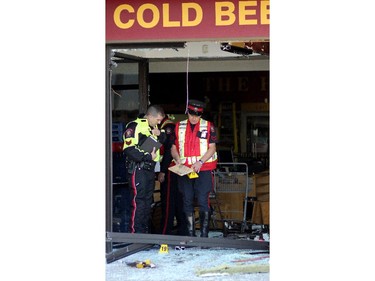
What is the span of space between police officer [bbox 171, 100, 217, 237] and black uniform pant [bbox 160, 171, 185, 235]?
477 mm

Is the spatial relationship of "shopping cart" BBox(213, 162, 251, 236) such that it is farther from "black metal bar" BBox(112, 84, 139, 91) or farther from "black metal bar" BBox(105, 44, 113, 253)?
"black metal bar" BBox(105, 44, 113, 253)

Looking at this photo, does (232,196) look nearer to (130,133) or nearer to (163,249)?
(163,249)

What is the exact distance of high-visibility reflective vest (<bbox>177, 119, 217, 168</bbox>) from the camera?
11.1 m

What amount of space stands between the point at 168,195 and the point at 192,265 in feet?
6.38

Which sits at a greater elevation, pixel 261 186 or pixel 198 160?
pixel 198 160

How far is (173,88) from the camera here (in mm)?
16859

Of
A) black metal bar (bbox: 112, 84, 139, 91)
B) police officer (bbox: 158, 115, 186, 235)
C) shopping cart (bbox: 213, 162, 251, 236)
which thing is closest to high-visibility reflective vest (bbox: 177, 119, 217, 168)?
police officer (bbox: 158, 115, 186, 235)

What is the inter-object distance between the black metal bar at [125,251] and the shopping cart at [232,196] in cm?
148

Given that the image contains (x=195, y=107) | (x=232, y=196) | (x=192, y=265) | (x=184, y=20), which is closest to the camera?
(x=192, y=265)

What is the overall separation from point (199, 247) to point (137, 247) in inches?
30.5

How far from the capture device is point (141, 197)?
10906mm

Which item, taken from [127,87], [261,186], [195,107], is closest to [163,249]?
[195,107]
